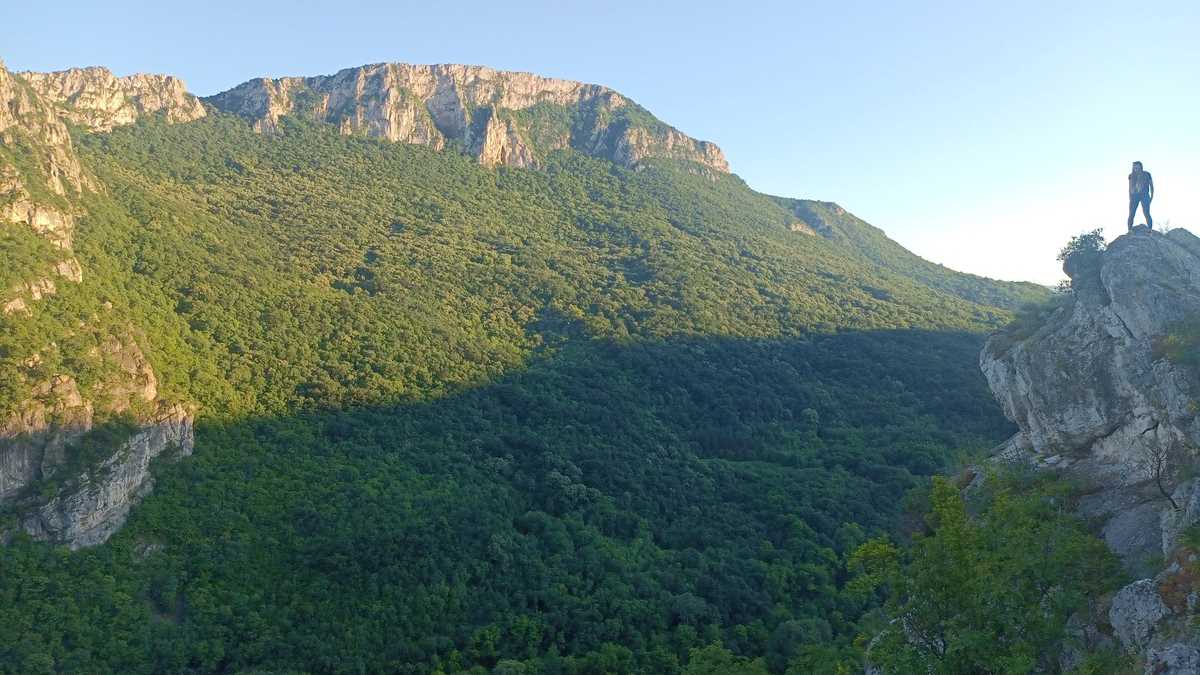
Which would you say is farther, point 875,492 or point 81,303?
point 875,492

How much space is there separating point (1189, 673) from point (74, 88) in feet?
455

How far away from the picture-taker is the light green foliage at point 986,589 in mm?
20234

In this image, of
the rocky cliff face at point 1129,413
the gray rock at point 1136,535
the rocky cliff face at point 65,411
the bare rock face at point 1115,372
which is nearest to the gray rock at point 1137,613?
the rocky cliff face at point 1129,413

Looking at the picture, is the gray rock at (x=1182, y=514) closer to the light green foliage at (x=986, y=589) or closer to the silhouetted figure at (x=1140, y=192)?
the light green foliage at (x=986, y=589)

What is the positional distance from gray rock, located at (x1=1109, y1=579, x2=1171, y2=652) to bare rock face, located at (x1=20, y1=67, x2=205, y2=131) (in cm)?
12751

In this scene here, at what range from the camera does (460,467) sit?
62938mm

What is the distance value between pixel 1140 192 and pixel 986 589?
28.7m

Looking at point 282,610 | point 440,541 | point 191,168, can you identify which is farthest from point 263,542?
point 191,168

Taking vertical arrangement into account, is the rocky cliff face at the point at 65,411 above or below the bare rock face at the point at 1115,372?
below

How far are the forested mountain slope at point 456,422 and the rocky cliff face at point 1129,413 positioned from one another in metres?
14.7

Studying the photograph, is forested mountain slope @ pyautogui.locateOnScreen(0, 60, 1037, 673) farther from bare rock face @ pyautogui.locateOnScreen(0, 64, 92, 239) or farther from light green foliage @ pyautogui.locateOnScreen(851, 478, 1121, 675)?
light green foliage @ pyautogui.locateOnScreen(851, 478, 1121, 675)

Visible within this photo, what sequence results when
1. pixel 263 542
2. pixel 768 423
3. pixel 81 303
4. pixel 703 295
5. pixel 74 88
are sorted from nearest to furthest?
pixel 263 542 → pixel 81 303 → pixel 768 423 → pixel 703 295 → pixel 74 88

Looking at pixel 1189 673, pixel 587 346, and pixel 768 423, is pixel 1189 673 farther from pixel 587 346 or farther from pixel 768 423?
pixel 587 346

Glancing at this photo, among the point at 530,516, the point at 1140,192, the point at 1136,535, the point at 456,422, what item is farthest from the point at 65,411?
the point at 1140,192
